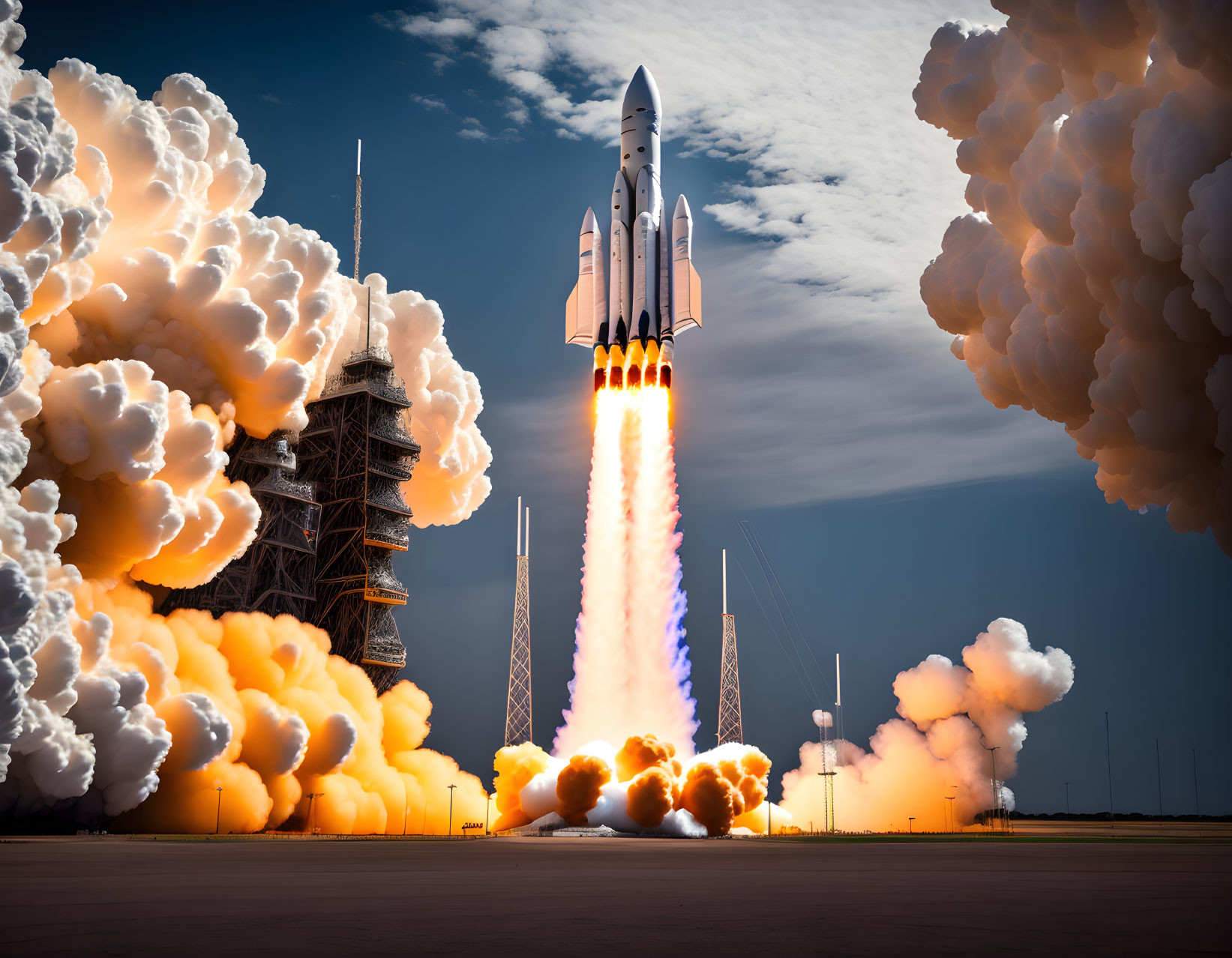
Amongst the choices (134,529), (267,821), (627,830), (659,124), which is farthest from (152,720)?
Result: (659,124)

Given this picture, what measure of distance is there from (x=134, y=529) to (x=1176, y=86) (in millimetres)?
37650

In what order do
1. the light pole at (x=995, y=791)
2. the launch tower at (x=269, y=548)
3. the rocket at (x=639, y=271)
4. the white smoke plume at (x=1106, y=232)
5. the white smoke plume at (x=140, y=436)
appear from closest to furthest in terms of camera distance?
1. the white smoke plume at (x=1106, y=232)
2. the white smoke plume at (x=140, y=436)
3. the rocket at (x=639, y=271)
4. the launch tower at (x=269, y=548)
5. the light pole at (x=995, y=791)

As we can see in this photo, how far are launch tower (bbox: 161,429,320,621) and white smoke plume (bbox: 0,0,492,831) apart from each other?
3.98 meters

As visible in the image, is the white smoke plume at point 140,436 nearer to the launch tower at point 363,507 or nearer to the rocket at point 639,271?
the launch tower at point 363,507

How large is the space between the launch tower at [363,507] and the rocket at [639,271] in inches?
654

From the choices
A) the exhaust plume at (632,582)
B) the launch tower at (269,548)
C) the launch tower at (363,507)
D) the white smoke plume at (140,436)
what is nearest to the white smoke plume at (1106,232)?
the white smoke plume at (140,436)

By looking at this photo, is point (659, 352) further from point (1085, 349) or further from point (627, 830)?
point (1085, 349)

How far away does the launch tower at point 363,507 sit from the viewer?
7000 centimetres

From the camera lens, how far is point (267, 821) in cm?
5603

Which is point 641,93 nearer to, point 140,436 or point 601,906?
point 140,436

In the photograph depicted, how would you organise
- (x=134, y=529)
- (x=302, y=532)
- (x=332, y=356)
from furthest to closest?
(x=332, y=356)
(x=302, y=532)
(x=134, y=529)

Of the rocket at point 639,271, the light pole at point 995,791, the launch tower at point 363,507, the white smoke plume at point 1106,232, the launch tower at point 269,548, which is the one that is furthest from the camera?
the light pole at point 995,791

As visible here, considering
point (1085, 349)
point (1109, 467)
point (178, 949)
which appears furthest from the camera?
point (1109, 467)

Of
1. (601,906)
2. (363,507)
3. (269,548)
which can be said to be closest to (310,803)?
(269,548)
